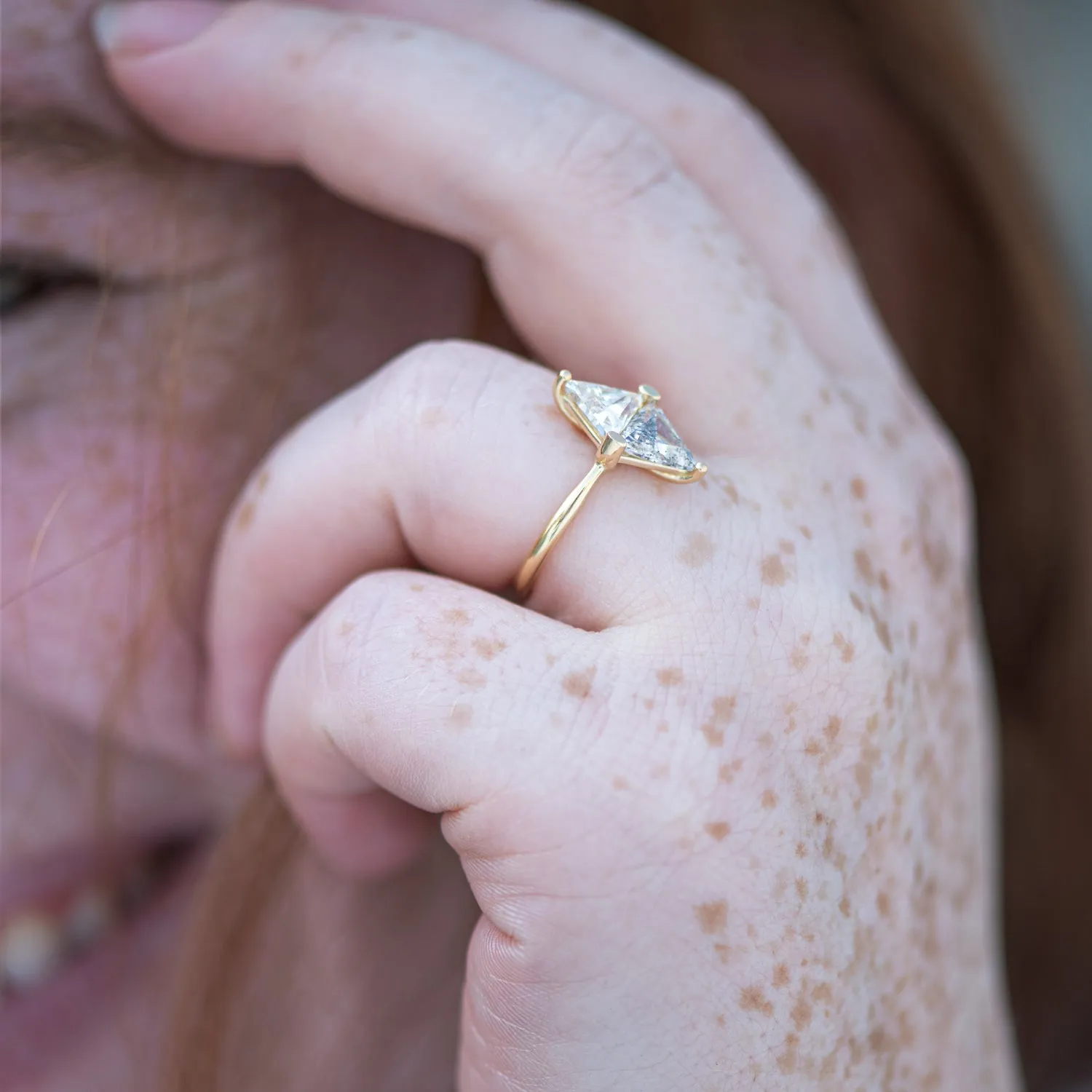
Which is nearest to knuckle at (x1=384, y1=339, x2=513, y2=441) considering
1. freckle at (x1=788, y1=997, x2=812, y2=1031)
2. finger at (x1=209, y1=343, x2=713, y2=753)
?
finger at (x1=209, y1=343, x2=713, y2=753)

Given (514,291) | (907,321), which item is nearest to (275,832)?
(514,291)

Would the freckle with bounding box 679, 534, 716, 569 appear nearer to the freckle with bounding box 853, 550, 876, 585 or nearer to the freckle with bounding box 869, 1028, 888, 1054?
the freckle with bounding box 853, 550, 876, 585

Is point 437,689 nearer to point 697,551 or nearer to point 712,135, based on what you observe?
point 697,551

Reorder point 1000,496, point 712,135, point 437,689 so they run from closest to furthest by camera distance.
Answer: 1. point 437,689
2. point 712,135
3. point 1000,496

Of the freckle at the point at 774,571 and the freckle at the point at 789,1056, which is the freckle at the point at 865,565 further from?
the freckle at the point at 789,1056

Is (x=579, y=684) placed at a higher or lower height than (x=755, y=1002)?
higher

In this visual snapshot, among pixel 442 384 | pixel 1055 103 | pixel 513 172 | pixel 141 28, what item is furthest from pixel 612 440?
pixel 1055 103

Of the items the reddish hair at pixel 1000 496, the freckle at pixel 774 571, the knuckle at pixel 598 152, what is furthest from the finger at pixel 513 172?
the reddish hair at pixel 1000 496
